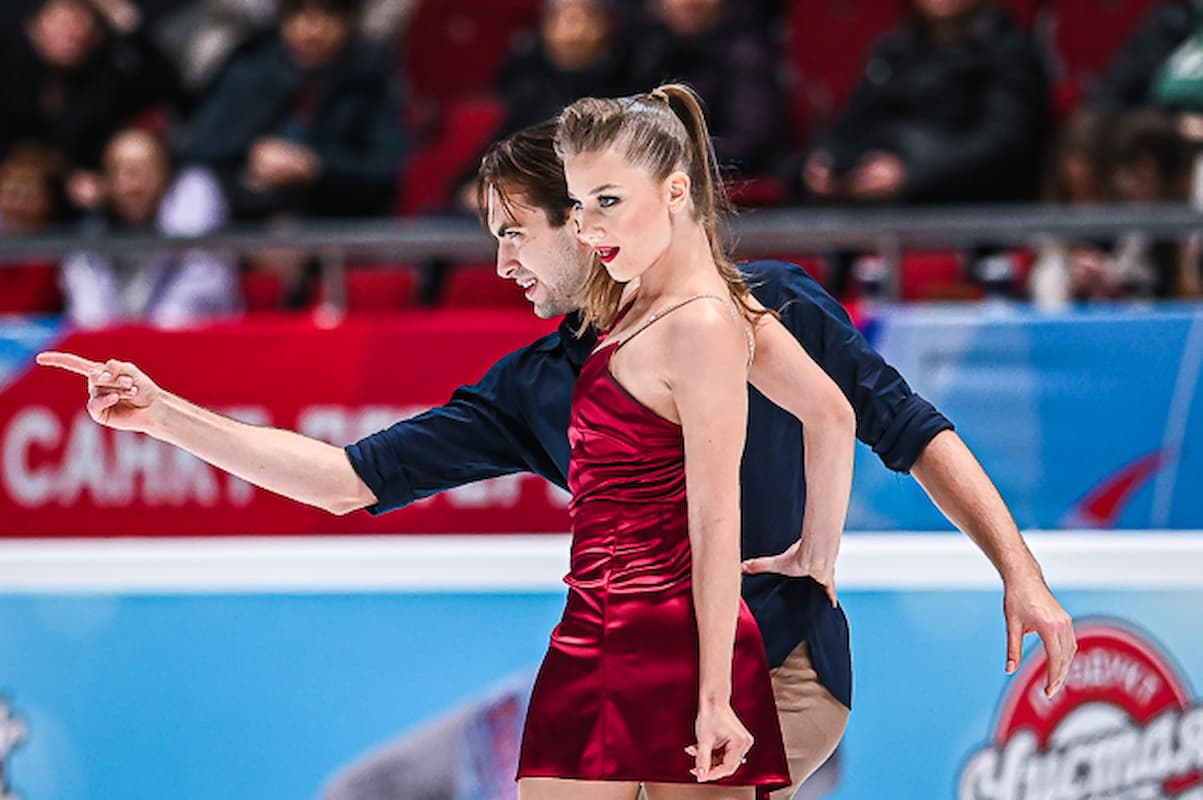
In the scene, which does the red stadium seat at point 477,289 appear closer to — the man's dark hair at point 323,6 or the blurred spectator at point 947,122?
the blurred spectator at point 947,122

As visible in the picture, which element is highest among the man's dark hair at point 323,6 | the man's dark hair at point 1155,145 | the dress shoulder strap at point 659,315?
the man's dark hair at point 323,6

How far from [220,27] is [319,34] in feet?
3.86

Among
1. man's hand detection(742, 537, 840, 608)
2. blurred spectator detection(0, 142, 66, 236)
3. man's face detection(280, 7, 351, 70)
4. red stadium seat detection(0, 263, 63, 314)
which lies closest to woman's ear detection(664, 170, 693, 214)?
man's hand detection(742, 537, 840, 608)

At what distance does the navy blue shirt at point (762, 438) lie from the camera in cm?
237

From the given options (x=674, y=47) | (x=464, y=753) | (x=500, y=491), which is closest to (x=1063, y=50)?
(x=674, y=47)

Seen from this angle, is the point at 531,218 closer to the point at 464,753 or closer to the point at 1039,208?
the point at 464,753

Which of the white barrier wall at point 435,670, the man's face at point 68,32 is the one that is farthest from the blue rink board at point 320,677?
the man's face at point 68,32

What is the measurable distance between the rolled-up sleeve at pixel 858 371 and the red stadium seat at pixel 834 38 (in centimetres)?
422

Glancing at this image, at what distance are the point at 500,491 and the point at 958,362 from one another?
49.6 inches

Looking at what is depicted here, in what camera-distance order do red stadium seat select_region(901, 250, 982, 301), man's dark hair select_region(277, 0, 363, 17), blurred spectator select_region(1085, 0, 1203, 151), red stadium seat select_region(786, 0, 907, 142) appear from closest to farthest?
red stadium seat select_region(901, 250, 982, 301) < blurred spectator select_region(1085, 0, 1203, 151) < red stadium seat select_region(786, 0, 907, 142) < man's dark hair select_region(277, 0, 363, 17)

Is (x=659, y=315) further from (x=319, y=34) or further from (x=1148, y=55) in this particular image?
(x=319, y=34)

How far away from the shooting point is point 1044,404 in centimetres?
447

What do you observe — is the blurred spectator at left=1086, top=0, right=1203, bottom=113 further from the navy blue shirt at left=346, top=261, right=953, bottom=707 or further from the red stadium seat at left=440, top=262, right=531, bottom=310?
the navy blue shirt at left=346, top=261, right=953, bottom=707

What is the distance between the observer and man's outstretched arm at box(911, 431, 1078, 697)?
2.28 metres
